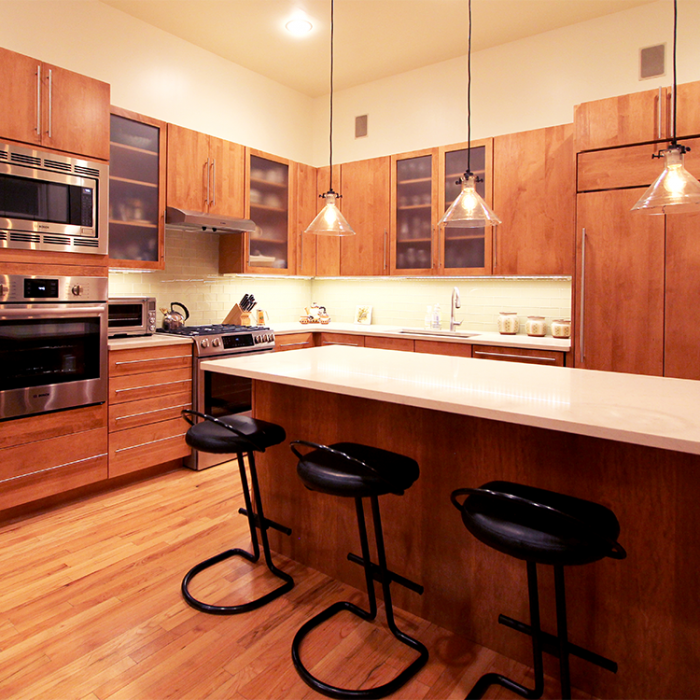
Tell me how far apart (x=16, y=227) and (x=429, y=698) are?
288 cm

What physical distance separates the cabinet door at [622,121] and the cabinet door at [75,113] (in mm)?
2913

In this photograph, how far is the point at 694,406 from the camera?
151 cm

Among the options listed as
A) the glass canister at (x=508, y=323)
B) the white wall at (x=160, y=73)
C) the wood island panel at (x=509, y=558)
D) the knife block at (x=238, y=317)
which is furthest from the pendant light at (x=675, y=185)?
the white wall at (x=160, y=73)

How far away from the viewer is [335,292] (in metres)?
5.39

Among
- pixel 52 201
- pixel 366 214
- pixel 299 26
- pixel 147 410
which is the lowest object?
pixel 147 410

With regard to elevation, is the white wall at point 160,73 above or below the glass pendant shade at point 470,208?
above

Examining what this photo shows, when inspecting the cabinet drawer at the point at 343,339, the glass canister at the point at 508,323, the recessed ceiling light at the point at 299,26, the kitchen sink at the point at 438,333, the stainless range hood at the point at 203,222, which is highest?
the recessed ceiling light at the point at 299,26

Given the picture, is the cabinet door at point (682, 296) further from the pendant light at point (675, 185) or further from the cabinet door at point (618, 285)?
the pendant light at point (675, 185)

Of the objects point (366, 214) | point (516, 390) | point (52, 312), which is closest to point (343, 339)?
point (366, 214)

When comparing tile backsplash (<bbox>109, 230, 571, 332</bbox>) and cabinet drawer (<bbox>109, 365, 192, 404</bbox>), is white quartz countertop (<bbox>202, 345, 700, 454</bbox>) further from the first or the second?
tile backsplash (<bbox>109, 230, 571, 332</bbox>)

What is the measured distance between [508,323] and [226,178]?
2531 millimetres

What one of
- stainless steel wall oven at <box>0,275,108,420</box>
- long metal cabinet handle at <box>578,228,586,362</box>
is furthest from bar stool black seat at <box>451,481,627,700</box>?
stainless steel wall oven at <box>0,275,108,420</box>

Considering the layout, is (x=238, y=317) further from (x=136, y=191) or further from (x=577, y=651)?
(x=577, y=651)

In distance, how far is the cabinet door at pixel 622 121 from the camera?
3033 millimetres
